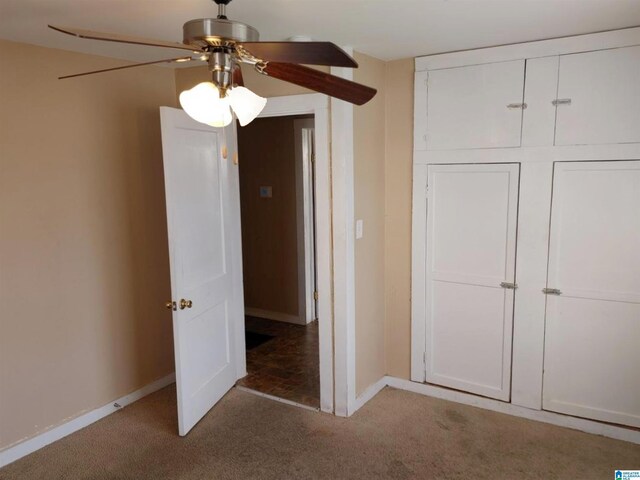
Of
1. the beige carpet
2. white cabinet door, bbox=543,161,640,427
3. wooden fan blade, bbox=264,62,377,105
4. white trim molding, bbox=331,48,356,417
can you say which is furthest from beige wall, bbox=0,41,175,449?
white cabinet door, bbox=543,161,640,427

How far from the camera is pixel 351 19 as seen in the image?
2.26m

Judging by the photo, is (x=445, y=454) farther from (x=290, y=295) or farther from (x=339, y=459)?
(x=290, y=295)

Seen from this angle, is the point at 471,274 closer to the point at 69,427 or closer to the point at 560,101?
the point at 560,101

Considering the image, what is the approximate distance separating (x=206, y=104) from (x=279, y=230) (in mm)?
3286

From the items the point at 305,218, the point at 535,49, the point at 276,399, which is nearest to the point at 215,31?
the point at 535,49

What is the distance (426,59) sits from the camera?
304 cm

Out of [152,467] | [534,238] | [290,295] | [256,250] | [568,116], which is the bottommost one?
[152,467]

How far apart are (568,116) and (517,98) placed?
0.29m

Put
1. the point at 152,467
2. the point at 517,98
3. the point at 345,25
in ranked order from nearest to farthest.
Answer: the point at 345,25 → the point at 152,467 → the point at 517,98

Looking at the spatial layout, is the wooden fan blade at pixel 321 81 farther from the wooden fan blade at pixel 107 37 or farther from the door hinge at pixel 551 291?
the door hinge at pixel 551 291

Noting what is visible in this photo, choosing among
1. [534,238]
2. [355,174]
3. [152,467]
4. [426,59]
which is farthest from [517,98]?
[152,467]

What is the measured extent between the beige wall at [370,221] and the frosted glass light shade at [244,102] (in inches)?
47.9

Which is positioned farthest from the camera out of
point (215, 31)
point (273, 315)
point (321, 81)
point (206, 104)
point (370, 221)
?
point (273, 315)

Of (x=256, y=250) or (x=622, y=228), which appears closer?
(x=622, y=228)
